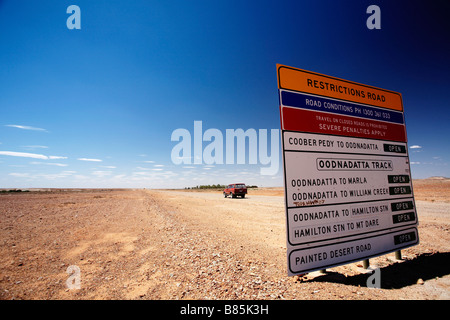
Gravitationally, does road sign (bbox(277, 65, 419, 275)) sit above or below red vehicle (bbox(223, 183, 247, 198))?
above

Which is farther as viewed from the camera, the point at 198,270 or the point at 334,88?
the point at 198,270

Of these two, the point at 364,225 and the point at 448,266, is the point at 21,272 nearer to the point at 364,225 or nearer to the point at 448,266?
the point at 364,225

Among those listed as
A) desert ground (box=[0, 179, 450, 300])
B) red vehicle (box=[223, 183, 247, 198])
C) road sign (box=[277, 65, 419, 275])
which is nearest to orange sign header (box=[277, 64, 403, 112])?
road sign (box=[277, 65, 419, 275])

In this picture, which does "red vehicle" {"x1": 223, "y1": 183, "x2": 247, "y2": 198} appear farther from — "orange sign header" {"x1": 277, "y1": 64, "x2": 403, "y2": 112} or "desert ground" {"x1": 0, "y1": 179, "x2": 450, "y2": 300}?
"orange sign header" {"x1": 277, "y1": 64, "x2": 403, "y2": 112}

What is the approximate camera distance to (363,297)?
2.49 meters

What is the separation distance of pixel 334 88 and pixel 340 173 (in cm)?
165

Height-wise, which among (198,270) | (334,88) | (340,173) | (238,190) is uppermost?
(334,88)

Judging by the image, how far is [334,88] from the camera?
3.31 meters

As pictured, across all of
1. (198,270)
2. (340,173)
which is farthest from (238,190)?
(340,173)

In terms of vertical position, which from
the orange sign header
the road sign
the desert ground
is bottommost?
the desert ground

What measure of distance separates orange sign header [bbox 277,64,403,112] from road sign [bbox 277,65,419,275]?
0.02m

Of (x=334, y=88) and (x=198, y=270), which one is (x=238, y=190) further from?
(x=334, y=88)

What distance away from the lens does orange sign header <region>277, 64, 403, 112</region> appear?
289 centimetres

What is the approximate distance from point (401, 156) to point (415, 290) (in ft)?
8.64
